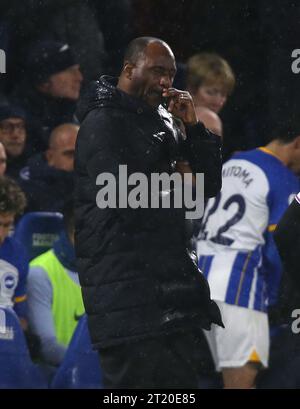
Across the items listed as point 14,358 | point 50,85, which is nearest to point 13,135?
point 50,85

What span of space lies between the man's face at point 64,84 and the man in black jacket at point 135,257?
3.09 meters

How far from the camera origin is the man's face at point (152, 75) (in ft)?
15.2

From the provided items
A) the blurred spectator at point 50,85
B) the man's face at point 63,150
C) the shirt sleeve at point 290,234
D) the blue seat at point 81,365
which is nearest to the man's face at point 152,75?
the shirt sleeve at point 290,234

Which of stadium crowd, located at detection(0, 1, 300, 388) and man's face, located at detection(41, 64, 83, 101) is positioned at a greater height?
man's face, located at detection(41, 64, 83, 101)

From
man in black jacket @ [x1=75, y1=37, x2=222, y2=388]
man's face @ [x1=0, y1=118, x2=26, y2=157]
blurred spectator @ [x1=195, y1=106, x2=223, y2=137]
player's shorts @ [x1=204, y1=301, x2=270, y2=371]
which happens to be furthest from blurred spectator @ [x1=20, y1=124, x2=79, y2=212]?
man in black jacket @ [x1=75, y1=37, x2=222, y2=388]

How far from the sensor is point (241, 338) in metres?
6.15

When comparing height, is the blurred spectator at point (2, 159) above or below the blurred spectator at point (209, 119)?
below

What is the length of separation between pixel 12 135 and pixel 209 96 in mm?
1132

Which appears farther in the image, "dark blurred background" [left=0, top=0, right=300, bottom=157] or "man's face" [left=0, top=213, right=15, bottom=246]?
"dark blurred background" [left=0, top=0, right=300, bottom=157]

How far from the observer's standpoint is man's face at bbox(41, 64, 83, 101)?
7.70 m

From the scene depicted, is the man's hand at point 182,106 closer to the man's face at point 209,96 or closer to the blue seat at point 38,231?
the blue seat at point 38,231

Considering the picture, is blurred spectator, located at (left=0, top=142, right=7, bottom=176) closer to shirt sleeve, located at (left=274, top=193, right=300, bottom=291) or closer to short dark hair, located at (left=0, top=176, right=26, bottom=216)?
short dark hair, located at (left=0, top=176, right=26, bottom=216)

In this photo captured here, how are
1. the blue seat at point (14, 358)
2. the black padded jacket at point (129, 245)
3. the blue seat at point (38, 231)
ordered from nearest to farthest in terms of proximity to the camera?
1. the black padded jacket at point (129, 245)
2. the blue seat at point (14, 358)
3. the blue seat at point (38, 231)

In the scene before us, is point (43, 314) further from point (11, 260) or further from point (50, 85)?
point (50, 85)
